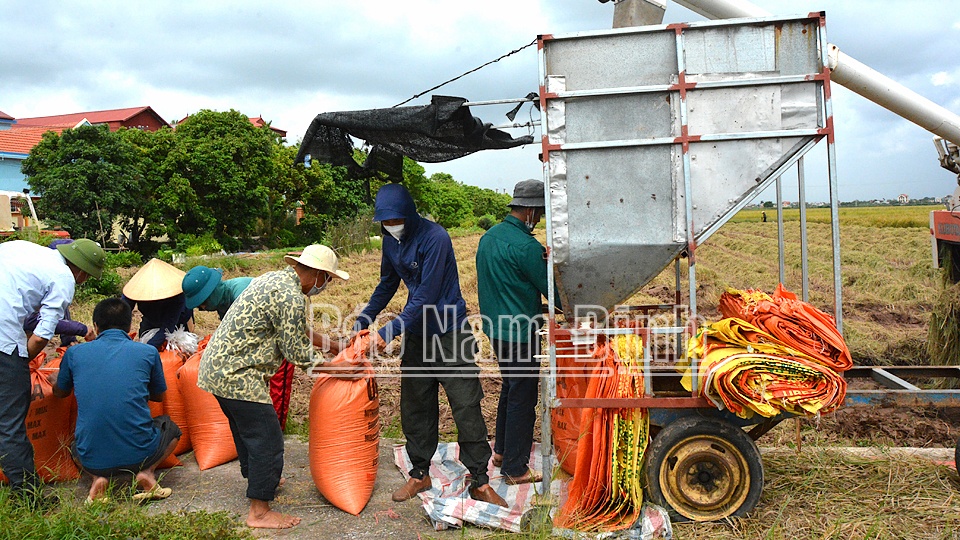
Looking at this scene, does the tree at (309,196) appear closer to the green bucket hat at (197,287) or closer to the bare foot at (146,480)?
the green bucket hat at (197,287)

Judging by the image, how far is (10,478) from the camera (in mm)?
3359

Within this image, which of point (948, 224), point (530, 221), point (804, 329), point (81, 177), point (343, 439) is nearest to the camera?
point (804, 329)

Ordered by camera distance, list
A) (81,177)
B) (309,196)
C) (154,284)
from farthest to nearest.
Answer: (309,196) < (81,177) < (154,284)

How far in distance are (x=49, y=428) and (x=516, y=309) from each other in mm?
2867

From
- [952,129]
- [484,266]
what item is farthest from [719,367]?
[952,129]

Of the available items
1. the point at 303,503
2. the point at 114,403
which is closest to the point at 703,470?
the point at 303,503

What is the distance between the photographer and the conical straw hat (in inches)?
Answer: 160

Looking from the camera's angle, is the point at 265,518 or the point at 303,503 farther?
the point at 303,503

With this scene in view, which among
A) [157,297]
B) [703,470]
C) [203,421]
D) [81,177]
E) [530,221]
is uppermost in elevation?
[81,177]

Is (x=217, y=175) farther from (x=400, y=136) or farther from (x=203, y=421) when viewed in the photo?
(x=400, y=136)

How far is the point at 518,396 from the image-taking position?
3.64 m

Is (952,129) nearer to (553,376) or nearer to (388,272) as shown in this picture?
(553,376)

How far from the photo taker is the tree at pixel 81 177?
18.4 meters

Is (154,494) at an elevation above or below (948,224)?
below
